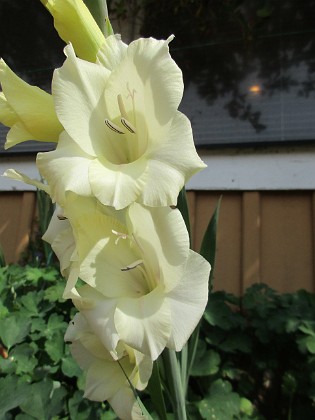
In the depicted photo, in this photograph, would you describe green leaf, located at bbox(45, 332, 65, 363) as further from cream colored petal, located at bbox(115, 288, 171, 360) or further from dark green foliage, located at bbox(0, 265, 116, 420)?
cream colored petal, located at bbox(115, 288, 171, 360)

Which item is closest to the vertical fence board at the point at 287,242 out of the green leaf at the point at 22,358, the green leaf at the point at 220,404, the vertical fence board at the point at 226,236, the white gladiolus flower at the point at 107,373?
the vertical fence board at the point at 226,236

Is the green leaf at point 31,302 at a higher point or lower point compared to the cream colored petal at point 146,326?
lower

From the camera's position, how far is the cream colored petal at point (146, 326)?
1.27ft

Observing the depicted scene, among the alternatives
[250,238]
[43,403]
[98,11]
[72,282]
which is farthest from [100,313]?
[250,238]

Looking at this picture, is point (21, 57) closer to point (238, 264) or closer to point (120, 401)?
point (238, 264)

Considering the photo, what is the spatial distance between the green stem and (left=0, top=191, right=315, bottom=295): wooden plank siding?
119 centimetres

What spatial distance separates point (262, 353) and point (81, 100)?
3.82ft

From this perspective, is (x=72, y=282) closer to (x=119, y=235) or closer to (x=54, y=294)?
(x=119, y=235)

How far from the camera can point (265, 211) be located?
1.78 meters

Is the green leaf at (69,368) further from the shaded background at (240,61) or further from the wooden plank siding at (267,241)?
the shaded background at (240,61)

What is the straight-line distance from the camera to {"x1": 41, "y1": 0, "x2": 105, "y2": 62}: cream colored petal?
457 millimetres

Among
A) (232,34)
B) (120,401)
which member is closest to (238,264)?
(232,34)

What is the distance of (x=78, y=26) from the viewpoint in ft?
1.52

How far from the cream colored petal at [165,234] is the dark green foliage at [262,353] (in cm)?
76
